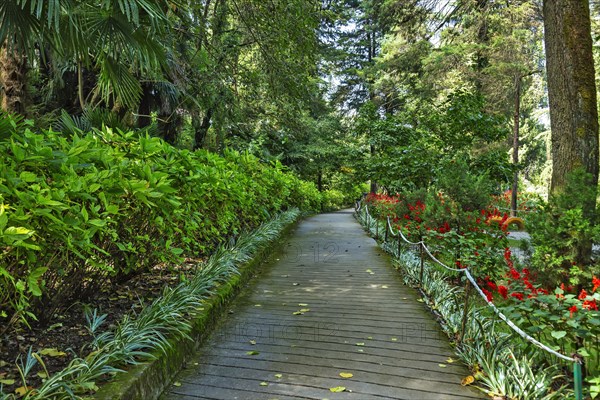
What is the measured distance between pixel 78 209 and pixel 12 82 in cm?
320

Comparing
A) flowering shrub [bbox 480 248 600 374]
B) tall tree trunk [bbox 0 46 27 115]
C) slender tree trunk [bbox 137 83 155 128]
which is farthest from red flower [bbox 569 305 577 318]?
slender tree trunk [bbox 137 83 155 128]

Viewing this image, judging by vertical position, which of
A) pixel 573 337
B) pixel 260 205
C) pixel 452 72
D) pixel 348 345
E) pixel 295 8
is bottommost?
pixel 348 345

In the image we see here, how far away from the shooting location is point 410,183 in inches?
417

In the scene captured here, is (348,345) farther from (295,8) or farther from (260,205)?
(295,8)

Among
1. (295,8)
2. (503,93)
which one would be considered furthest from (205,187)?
(503,93)

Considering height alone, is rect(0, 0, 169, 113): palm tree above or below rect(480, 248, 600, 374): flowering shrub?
above

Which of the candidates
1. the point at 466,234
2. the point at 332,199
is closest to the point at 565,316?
the point at 466,234

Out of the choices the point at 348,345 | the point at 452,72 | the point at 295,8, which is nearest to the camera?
the point at 348,345

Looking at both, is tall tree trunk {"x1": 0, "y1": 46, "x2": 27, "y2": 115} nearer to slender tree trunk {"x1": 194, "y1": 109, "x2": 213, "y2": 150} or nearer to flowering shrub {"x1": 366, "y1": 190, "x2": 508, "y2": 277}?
flowering shrub {"x1": 366, "y1": 190, "x2": 508, "y2": 277}

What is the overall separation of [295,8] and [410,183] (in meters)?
5.60

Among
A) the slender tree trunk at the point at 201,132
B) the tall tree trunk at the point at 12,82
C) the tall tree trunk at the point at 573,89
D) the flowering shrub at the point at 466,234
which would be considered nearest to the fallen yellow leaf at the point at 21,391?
the tall tree trunk at the point at 12,82

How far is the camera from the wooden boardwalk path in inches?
119

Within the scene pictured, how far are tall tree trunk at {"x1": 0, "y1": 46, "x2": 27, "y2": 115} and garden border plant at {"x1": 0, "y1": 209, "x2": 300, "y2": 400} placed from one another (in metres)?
2.96

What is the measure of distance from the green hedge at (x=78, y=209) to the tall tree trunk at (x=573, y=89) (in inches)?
175
